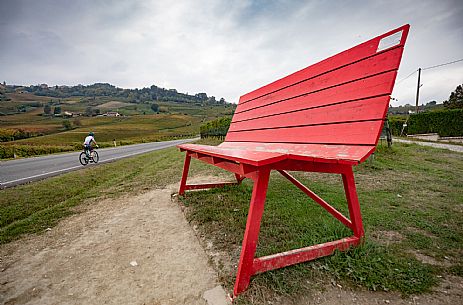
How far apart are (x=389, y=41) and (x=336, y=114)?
1.96ft

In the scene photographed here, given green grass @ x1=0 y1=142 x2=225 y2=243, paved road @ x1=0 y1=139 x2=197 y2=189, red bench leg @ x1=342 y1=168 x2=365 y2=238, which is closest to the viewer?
red bench leg @ x1=342 y1=168 x2=365 y2=238

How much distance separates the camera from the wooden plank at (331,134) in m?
1.45

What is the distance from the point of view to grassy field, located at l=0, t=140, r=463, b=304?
159 cm

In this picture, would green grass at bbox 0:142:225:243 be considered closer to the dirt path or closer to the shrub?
the dirt path

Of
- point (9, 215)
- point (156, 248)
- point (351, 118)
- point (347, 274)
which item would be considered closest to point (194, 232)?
point (156, 248)

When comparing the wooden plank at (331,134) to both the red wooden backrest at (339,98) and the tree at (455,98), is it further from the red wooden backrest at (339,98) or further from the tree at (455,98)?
the tree at (455,98)

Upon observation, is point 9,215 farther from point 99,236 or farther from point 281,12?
point 281,12

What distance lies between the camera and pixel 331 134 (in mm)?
1809

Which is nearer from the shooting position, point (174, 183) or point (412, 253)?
point (412, 253)

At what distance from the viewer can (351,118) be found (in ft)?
5.48

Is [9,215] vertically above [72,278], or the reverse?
[9,215]

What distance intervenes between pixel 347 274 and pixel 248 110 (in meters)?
2.90

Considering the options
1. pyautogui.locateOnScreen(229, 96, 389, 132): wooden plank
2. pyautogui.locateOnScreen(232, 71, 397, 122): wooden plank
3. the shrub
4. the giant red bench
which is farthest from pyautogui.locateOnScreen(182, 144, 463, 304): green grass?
the shrub

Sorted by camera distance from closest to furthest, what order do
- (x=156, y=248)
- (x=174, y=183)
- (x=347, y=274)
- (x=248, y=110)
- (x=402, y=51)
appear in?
(x=402, y=51) → (x=347, y=274) → (x=156, y=248) → (x=248, y=110) → (x=174, y=183)
